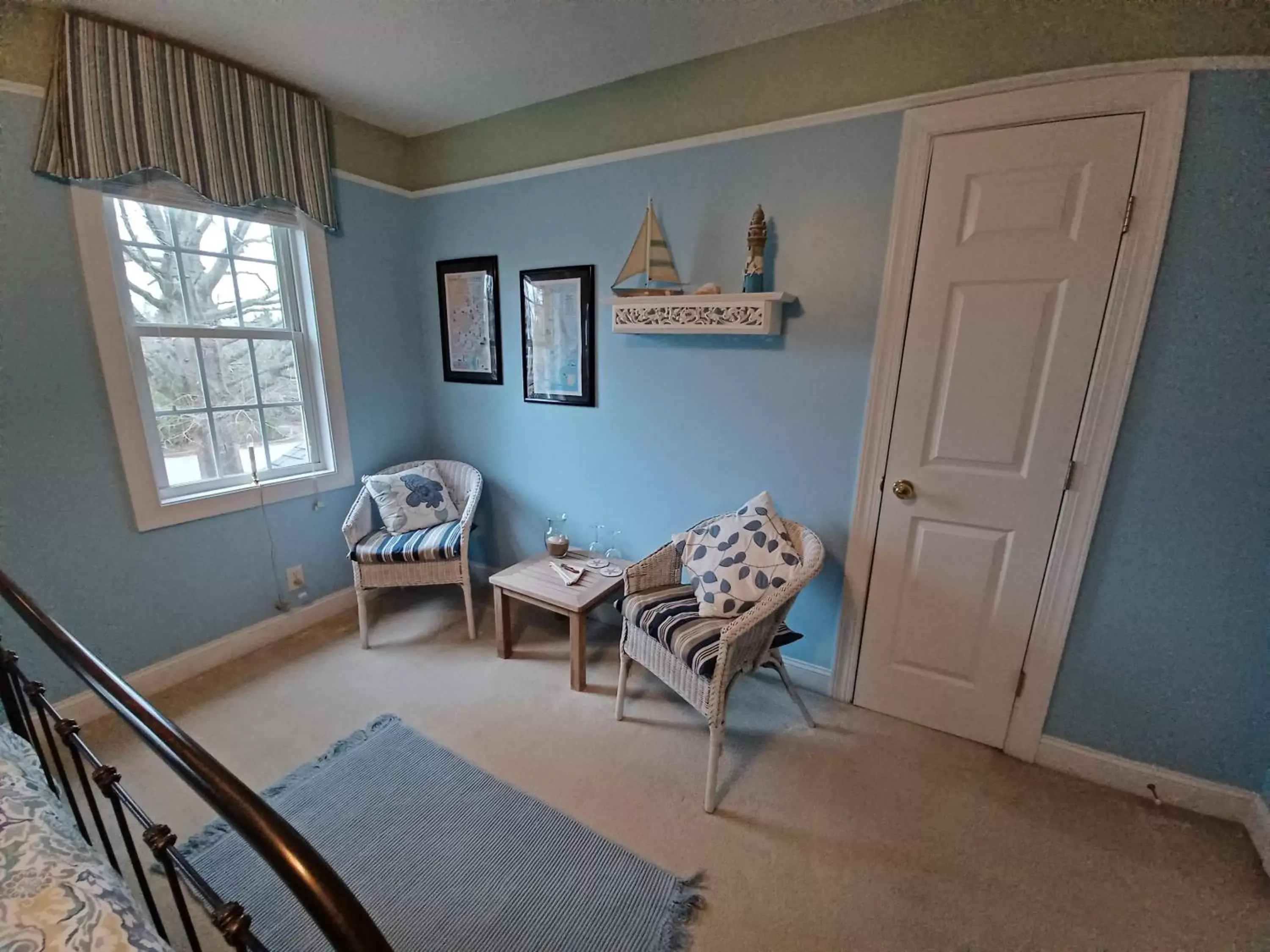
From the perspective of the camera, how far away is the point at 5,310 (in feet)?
5.75

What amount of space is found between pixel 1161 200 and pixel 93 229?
3.46m

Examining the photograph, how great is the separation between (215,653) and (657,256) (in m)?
2.63

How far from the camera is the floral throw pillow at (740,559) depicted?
1.90 metres

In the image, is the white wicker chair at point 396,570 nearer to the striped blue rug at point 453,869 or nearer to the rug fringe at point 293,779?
the rug fringe at point 293,779

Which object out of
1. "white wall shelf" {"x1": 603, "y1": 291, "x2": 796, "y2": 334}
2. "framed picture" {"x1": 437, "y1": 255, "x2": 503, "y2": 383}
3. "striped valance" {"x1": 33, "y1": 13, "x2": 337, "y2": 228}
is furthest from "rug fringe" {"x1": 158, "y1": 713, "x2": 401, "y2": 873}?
"striped valance" {"x1": 33, "y1": 13, "x2": 337, "y2": 228}

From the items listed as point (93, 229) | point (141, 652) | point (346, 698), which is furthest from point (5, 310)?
point (346, 698)

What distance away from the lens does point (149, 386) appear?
2.12m

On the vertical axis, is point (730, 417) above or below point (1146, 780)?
above

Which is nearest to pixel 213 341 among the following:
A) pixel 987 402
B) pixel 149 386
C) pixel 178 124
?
pixel 149 386

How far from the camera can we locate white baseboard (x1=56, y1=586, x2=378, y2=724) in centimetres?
202

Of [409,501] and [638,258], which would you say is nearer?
[638,258]

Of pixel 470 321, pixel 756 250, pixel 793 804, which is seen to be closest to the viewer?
pixel 793 804

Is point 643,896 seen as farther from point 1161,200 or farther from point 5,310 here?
point 5,310

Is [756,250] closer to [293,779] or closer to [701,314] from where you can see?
[701,314]
